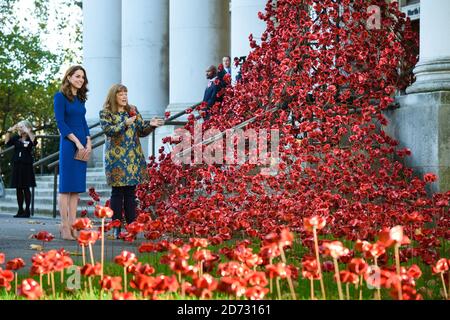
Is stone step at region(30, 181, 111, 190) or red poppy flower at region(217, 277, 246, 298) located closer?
red poppy flower at region(217, 277, 246, 298)

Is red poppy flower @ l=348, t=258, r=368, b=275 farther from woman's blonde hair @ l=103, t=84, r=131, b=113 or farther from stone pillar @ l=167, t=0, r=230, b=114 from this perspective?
stone pillar @ l=167, t=0, r=230, b=114

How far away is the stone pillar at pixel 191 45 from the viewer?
19312mm

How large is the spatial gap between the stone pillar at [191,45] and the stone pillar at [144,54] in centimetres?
159

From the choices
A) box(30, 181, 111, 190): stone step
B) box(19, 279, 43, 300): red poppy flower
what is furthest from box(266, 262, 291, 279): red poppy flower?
box(30, 181, 111, 190): stone step

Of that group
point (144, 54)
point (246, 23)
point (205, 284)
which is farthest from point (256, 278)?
point (144, 54)

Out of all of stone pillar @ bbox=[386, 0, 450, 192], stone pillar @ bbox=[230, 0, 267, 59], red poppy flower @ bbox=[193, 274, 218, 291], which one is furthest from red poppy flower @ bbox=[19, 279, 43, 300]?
stone pillar @ bbox=[230, 0, 267, 59]

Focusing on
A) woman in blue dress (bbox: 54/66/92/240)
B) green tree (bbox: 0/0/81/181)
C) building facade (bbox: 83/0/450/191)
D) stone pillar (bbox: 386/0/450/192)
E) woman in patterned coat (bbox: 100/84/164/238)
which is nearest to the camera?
woman in blue dress (bbox: 54/66/92/240)

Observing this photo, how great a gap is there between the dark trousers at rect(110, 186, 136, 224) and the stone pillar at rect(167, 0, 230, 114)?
7.73 metres

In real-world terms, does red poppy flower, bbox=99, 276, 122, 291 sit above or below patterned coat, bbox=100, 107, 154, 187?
below

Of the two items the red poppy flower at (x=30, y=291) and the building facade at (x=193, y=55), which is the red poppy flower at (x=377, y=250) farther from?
the building facade at (x=193, y=55)

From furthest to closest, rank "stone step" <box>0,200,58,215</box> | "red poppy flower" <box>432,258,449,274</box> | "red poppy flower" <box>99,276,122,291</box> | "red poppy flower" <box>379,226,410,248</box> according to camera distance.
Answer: "stone step" <box>0,200,58,215</box> → "red poppy flower" <box>432,258,449,274</box> → "red poppy flower" <box>99,276,122,291</box> → "red poppy flower" <box>379,226,410,248</box>

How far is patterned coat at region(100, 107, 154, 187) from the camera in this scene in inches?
450

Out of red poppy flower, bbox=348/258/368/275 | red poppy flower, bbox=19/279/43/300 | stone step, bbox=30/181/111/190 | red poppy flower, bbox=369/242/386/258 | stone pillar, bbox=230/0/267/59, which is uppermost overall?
stone pillar, bbox=230/0/267/59
